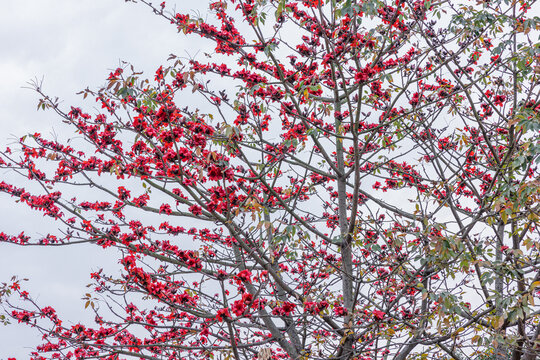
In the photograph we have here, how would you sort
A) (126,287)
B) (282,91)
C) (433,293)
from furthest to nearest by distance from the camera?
1. (282,91)
2. (126,287)
3. (433,293)

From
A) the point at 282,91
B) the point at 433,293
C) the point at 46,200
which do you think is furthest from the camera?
the point at 46,200

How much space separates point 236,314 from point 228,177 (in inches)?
37.1

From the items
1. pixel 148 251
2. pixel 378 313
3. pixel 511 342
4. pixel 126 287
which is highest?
pixel 148 251

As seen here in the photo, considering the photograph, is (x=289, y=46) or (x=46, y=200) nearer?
(x=289, y=46)

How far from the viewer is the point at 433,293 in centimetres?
366

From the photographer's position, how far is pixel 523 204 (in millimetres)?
3746

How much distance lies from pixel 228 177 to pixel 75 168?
2.68m

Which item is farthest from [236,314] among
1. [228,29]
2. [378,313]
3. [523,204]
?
[228,29]

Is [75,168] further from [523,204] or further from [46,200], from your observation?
[523,204]

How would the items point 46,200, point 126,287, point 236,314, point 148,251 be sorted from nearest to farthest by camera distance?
point 236,314, point 126,287, point 148,251, point 46,200

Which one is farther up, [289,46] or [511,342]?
[289,46]

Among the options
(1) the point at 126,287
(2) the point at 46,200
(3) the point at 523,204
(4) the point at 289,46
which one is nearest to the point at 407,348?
(3) the point at 523,204

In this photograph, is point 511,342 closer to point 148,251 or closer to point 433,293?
point 433,293

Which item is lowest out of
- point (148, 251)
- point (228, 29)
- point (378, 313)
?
point (378, 313)
